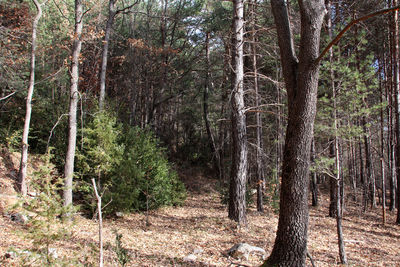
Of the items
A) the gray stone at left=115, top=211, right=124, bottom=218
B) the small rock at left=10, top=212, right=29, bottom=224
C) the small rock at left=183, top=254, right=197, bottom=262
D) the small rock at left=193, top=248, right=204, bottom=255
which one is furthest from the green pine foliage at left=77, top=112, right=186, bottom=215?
the small rock at left=183, top=254, right=197, bottom=262

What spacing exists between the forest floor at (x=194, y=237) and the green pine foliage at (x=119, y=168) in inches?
24.6

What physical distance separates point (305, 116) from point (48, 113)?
9.56 metres

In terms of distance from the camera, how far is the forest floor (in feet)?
18.4

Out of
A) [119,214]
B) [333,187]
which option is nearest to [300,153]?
[119,214]

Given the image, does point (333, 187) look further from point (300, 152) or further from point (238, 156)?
point (300, 152)

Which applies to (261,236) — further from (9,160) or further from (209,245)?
(9,160)

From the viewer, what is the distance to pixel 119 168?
8.85m

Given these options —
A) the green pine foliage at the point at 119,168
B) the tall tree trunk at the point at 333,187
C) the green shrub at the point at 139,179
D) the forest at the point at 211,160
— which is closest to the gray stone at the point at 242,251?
the forest at the point at 211,160

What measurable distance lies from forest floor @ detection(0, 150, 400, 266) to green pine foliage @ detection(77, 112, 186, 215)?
24.6 inches

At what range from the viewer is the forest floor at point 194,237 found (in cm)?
562

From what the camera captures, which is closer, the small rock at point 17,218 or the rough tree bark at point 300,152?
the rough tree bark at point 300,152

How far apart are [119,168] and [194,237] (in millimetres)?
3263

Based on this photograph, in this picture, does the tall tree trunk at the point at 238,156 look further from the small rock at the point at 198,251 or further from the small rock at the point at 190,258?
the small rock at the point at 190,258

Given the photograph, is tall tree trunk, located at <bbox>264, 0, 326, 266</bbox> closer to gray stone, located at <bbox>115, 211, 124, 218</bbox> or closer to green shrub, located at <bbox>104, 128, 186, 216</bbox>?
green shrub, located at <bbox>104, 128, 186, 216</bbox>
